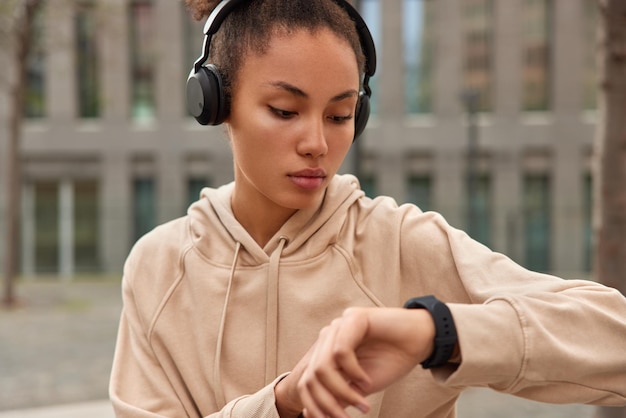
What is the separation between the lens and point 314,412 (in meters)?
1.33

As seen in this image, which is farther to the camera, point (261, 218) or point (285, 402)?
point (261, 218)

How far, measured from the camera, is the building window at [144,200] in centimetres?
2670

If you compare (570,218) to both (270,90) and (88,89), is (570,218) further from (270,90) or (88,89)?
(270,90)

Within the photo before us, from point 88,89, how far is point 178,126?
10.1 ft

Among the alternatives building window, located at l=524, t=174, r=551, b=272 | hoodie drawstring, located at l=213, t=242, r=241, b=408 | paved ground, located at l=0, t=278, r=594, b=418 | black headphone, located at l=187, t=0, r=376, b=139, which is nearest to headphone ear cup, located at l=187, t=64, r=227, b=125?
black headphone, located at l=187, t=0, r=376, b=139

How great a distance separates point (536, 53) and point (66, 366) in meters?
20.1

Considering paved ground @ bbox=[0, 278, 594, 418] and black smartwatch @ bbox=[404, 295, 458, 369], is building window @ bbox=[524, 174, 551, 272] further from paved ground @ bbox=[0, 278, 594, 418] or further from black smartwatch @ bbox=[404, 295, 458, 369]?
black smartwatch @ bbox=[404, 295, 458, 369]

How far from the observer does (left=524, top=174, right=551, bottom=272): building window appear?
85.6 feet

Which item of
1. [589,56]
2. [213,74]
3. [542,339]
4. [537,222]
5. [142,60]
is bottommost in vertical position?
[537,222]

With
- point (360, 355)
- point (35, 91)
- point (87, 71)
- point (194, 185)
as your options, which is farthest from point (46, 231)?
point (360, 355)

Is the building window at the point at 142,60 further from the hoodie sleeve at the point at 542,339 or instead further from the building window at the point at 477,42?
the hoodie sleeve at the point at 542,339

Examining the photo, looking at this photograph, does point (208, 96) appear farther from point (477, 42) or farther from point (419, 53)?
Answer: point (477, 42)

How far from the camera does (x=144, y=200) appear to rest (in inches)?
1057

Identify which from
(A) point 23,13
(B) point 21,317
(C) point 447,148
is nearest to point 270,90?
(B) point 21,317
